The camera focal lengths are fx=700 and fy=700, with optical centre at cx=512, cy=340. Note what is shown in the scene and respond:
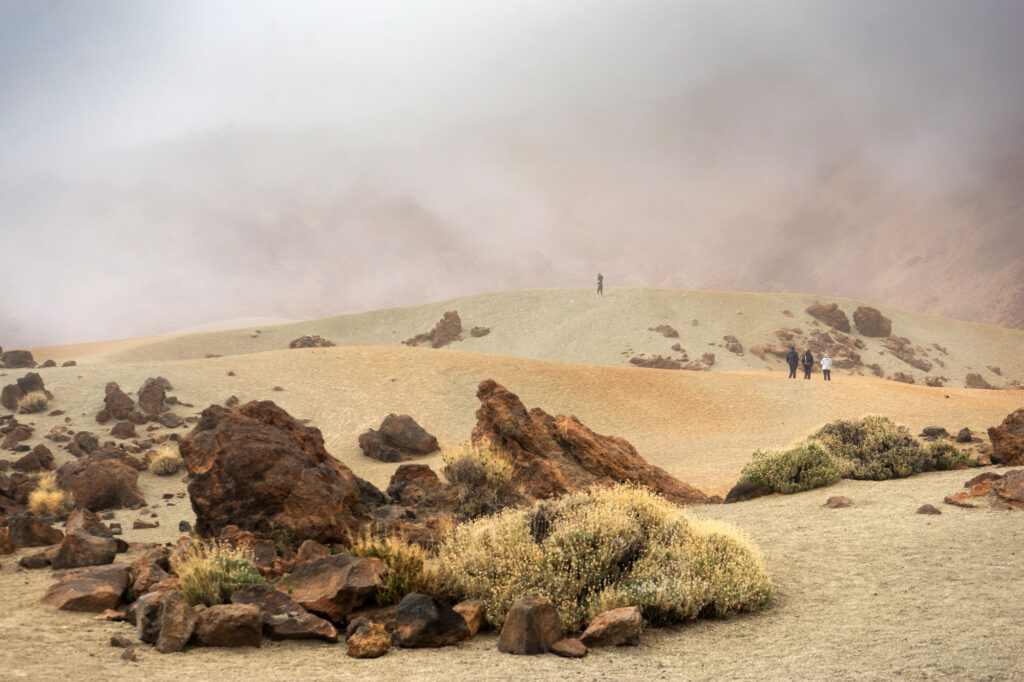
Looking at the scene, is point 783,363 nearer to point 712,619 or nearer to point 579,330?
point 579,330

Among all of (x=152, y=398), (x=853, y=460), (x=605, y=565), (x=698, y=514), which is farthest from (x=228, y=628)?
(x=152, y=398)

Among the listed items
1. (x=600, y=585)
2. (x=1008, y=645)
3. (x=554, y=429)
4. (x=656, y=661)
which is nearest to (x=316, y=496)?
(x=600, y=585)

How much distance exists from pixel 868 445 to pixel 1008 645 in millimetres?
11014

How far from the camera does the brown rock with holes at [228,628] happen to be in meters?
6.06

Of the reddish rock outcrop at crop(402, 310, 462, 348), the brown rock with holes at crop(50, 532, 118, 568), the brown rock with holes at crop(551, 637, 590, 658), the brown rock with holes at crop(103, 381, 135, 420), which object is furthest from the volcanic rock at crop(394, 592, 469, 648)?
the reddish rock outcrop at crop(402, 310, 462, 348)

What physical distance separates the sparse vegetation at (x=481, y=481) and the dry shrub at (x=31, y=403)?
1897 cm

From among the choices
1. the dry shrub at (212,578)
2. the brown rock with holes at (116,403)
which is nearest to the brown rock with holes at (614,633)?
the dry shrub at (212,578)

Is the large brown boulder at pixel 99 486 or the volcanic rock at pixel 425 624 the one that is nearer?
the volcanic rock at pixel 425 624

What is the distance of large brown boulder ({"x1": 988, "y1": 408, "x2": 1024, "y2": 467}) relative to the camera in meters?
14.6

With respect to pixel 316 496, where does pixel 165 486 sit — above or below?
below

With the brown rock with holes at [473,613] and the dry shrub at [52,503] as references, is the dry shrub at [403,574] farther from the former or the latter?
the dry shrub at [52,503]

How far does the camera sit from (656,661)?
594 cm

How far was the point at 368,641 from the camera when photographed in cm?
607

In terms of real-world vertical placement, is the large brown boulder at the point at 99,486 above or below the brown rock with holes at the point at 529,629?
below
